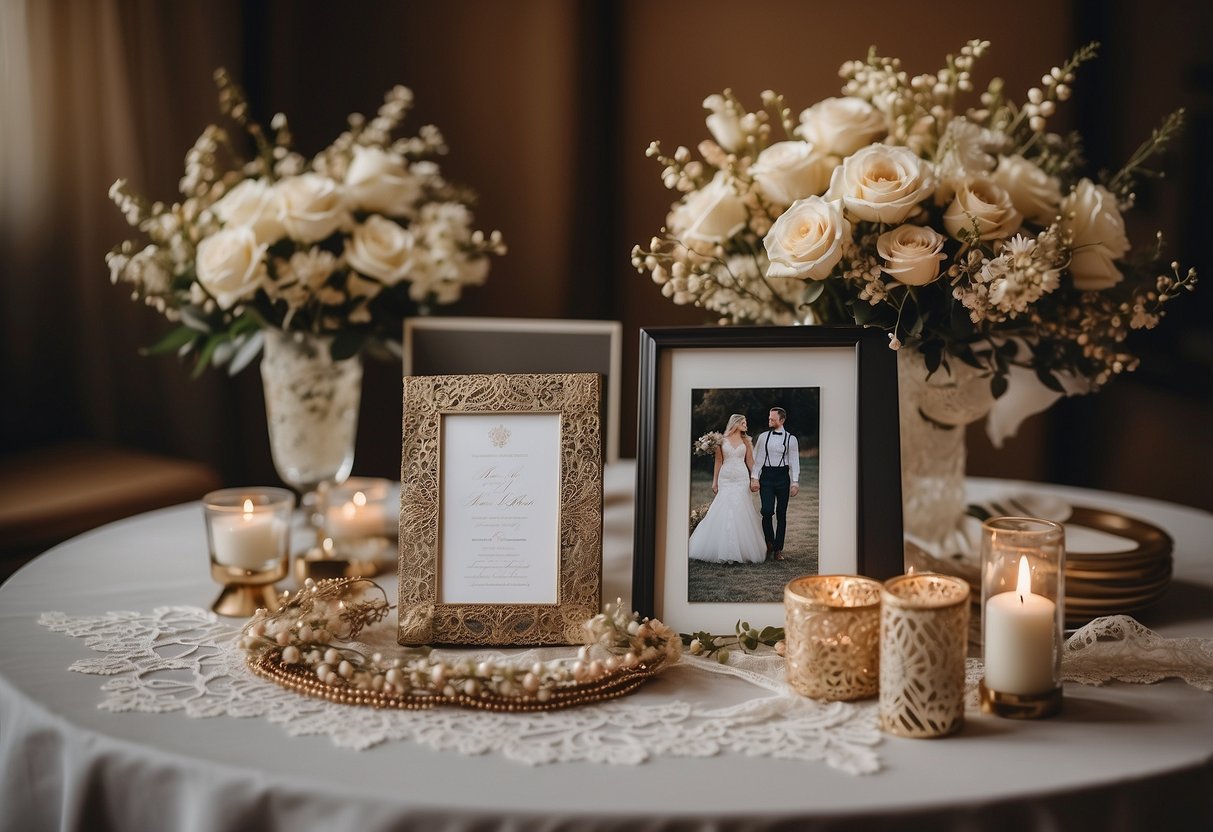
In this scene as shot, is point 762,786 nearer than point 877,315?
Yes

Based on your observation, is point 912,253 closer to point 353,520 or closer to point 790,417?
point 790,417

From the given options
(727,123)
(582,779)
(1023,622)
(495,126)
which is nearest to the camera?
(582,779)

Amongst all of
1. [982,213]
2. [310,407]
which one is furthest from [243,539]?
[982,213]

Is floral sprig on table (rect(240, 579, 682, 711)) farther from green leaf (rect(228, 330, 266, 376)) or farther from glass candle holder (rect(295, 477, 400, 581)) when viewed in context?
green leaf (rect(228, 330, 266, 376))

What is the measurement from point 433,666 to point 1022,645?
0.61m

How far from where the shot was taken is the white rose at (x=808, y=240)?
Result: 1271 mm

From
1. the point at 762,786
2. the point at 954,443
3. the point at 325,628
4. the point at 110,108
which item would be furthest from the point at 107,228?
the point at 762,786

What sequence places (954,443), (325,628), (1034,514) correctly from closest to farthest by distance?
(325,628), (954,443), (1034,514)

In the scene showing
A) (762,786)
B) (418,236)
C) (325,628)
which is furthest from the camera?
(418,236)

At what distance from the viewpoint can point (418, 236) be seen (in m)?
1.94

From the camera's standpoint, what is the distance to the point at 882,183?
1.27 metres

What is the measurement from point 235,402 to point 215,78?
3.36 feet

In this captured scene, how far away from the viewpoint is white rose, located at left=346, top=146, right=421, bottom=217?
1810mm

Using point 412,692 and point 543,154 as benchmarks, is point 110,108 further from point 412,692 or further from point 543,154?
point 412,692
